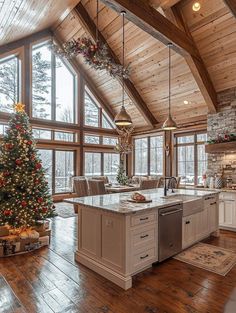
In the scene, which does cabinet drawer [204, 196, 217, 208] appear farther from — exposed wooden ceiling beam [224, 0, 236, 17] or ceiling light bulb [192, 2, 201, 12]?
ceiling light bulb [192, 2, 201, 12]

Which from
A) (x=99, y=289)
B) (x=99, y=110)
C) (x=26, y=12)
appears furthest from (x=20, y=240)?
(x=99, y=110)

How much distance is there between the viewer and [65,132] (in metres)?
9.27

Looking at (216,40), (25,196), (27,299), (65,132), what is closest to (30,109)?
(65,132)

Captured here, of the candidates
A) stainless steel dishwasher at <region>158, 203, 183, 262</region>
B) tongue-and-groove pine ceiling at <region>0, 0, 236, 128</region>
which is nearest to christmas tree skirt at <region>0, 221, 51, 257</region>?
stainless steel dishwasher at <region>158, 203, 183, 262</region>

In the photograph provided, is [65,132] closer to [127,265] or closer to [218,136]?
[218,136]

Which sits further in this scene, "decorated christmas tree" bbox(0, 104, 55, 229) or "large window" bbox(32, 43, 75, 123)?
"large window" bbox(32, 43, 75, 123)

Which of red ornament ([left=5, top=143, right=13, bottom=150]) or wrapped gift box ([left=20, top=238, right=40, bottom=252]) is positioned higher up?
red ornament ([left=5, top=143, right=13, bottom=150])

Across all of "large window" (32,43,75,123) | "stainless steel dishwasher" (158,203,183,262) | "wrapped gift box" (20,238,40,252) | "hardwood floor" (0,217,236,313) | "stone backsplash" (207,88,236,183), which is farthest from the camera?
"large window" (32,43,75,123)

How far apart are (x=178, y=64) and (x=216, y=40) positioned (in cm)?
129

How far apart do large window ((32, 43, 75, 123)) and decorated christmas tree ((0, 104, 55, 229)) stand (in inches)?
171

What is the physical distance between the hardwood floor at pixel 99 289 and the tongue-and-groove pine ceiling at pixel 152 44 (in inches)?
180

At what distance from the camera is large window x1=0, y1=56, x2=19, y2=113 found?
7734 mm

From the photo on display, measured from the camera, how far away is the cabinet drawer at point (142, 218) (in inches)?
113

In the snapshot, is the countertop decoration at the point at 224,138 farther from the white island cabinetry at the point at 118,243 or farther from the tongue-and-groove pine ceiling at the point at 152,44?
the white island cabinetry at the point at 118,243
